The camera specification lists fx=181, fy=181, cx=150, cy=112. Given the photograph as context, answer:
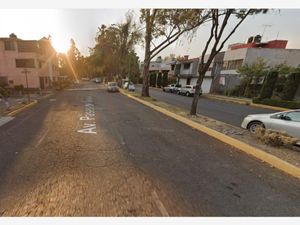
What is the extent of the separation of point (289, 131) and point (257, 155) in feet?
7.14

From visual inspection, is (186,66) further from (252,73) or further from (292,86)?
(292,86)

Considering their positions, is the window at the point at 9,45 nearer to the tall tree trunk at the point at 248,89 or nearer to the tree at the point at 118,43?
the tree at the point at 118,43

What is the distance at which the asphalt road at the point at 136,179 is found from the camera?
2.91m

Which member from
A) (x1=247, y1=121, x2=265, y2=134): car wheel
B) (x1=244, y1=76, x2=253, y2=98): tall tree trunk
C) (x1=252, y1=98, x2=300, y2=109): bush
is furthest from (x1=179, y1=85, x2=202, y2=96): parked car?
(x1=247, y1=121, x2=265, y2=134): car wheel

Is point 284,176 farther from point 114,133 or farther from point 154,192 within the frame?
point 114,133

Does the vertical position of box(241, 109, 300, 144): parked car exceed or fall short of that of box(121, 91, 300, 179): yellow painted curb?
it exceeds it

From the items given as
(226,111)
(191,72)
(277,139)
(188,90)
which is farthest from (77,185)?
(191,72)

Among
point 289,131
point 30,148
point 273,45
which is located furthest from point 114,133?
point 273,45

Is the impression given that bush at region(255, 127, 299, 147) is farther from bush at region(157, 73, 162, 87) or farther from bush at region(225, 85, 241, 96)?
bush at region(157, 73, 162, 87)

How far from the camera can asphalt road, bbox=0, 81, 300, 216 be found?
9.56 ft

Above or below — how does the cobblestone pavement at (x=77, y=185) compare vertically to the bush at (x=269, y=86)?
below

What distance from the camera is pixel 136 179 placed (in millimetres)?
3705

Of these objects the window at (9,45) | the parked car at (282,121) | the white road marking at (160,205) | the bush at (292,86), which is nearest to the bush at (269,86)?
the bush at (292,86)

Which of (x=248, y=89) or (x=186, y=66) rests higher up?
(x=186, y=66)
